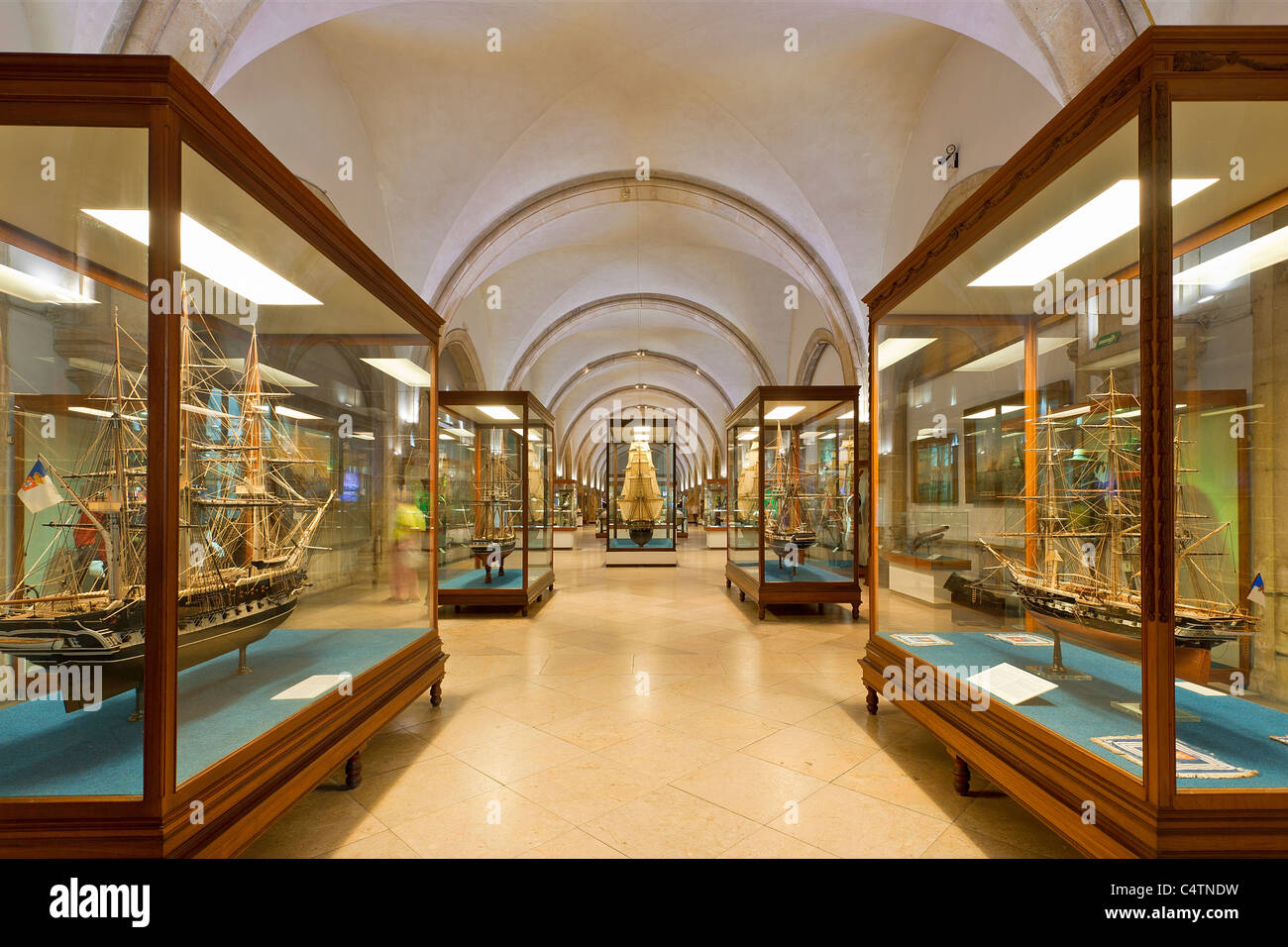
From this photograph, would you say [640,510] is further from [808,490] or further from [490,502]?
[490,502]

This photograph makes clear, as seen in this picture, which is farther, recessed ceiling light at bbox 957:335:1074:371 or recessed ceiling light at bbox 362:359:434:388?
recessed ceiling light at bbox 362:359:434:388

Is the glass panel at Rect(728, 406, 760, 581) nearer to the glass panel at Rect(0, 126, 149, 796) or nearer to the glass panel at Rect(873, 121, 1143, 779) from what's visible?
the glass panel at Rect(873, 121, 1143, 779)

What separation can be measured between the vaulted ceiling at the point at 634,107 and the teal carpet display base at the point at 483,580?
4.79 meters

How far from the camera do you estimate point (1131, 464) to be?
230 centimetres

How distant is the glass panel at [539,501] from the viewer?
821 cm

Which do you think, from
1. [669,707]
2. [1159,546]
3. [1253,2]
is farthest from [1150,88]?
[669,707]

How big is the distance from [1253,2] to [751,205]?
7.31 meters

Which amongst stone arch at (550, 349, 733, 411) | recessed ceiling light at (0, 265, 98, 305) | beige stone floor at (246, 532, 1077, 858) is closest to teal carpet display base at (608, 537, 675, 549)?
beige stone floor at (246, 532, 1077, 858)

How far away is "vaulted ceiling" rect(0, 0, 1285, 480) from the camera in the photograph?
4.88 meters

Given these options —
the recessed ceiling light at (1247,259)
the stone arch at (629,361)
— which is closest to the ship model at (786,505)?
the recessed ceiling light at (1247,259)

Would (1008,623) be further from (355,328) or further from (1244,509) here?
(355,328)

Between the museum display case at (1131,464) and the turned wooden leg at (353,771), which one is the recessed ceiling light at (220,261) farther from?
the museum display case at (1131,464)

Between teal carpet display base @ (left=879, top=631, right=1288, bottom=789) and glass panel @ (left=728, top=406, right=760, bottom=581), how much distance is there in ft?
16.5
